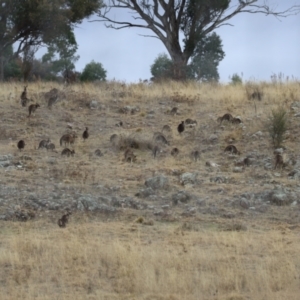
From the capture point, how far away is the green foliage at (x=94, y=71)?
118ft

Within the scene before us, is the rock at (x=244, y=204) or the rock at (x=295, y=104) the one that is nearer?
the rock at (x=244, y=204)

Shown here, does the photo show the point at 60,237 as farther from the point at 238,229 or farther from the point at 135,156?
the point at 135,156

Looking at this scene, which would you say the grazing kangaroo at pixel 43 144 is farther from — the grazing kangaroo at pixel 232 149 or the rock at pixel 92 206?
the rock at pixel 92 206

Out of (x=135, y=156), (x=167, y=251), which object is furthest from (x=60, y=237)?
(x=135, y=156)

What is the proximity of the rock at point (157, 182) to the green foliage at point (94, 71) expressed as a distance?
24.3 meters

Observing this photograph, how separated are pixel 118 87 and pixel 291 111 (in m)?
5.86

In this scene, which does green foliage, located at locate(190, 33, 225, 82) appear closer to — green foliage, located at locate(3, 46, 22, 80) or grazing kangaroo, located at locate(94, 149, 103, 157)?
green foliage, located at locate(3, 46, 22, 80)

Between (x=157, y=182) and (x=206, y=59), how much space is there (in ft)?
72.2

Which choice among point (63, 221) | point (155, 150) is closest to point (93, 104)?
point (155, 150)

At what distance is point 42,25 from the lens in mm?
27453

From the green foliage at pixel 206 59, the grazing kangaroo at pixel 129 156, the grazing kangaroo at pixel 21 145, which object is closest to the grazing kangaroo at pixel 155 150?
the grazing kangaroo at pixel 129 156

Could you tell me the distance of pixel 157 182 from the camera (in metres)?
11.7

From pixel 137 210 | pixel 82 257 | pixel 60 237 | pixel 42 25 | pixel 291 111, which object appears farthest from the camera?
pixel 42 25

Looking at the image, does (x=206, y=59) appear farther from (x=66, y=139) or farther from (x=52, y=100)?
(x=66, y=139)
